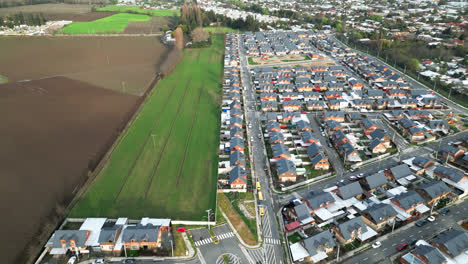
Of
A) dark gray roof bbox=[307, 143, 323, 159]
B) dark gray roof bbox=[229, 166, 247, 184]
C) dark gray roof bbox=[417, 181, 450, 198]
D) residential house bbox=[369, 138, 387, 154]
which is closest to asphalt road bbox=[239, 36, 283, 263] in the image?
dark gray roof bbox=[229, 166, 247, 184]

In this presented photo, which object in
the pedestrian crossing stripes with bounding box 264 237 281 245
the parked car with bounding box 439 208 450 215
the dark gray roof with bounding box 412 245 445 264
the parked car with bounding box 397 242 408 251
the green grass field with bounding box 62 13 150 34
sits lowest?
the pedestrian crossing stripes with bounding box 264 237 281 245

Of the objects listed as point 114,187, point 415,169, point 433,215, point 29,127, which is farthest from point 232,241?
point 29,127

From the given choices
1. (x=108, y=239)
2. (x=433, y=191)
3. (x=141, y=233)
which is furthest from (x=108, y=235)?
(x=433, y=191)

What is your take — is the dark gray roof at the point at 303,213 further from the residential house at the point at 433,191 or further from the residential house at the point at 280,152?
the residential house at the point at 433,191

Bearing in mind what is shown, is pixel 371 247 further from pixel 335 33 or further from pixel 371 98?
pixel 335 33

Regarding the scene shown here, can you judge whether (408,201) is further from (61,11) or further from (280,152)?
(61,11)

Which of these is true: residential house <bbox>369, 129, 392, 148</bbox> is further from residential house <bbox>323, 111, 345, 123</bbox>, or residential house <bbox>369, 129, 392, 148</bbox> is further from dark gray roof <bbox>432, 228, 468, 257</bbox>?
dark gray roof <bbox>432, 228, 468, 257</bbox>
